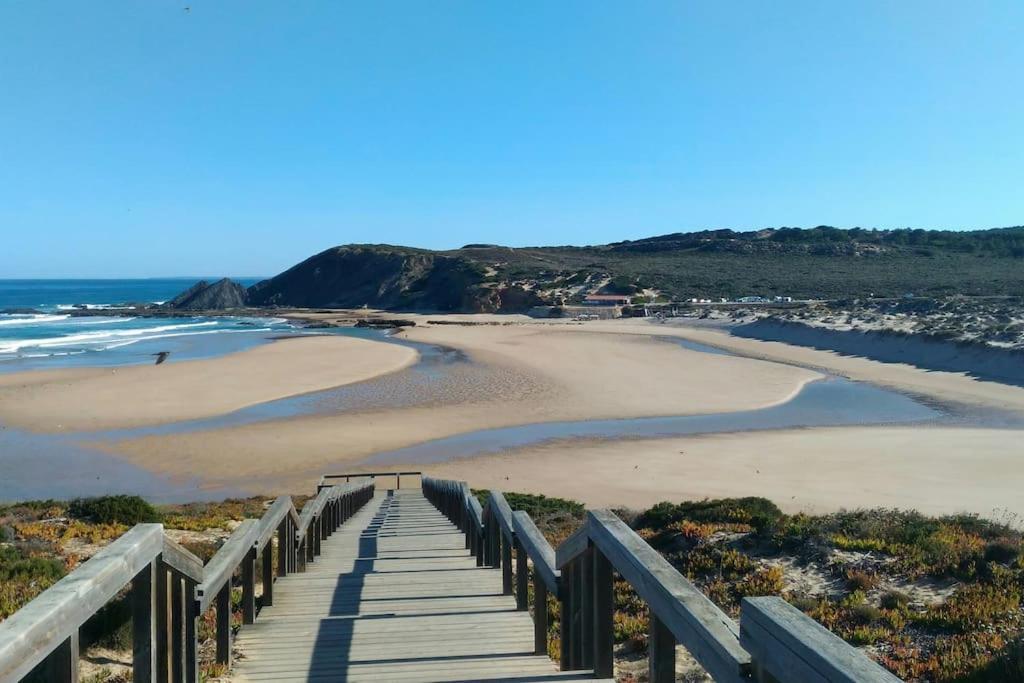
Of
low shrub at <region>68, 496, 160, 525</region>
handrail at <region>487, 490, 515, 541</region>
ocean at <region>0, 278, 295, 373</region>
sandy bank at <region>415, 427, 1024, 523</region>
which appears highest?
handrail at <region>487, 490, 515, 541</region>

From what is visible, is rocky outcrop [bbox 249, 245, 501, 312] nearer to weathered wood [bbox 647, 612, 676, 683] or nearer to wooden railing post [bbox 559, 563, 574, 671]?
wooden railing post [bbox 559, 563, 574, 671]

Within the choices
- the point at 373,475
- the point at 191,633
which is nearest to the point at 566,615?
the point at 191,633

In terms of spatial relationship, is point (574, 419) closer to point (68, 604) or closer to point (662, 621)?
point (662, 621)

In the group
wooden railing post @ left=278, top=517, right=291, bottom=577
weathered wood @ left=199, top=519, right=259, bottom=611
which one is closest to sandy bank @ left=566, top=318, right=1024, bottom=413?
wooden railing post @ left=278, top=517, right=291, bottom=577

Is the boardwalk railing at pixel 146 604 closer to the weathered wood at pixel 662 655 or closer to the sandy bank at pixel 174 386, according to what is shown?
the weathered wood at pixel 662 655

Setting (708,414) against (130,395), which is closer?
(708,414)

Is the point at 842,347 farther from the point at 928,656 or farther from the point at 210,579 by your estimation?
the point at 210,579

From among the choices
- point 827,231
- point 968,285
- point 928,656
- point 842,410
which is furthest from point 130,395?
point 827,231

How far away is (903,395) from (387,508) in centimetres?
1928

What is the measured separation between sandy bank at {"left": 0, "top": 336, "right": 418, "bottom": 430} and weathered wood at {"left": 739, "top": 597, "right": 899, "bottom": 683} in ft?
57.9

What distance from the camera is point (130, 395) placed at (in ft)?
87.2

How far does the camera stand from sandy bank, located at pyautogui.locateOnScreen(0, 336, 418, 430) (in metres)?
23.0

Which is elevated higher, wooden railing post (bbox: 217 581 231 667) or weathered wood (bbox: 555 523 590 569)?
weathered wood (bbox: 555 523 590 569)

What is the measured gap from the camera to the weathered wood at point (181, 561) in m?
3.00
